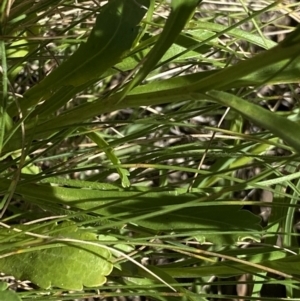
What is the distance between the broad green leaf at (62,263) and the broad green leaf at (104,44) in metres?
0.18

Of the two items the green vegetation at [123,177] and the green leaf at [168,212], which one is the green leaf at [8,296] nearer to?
the green vegetation at [123,177]

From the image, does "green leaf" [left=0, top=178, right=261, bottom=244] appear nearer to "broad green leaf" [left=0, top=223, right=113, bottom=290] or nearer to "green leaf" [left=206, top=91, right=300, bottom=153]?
"broad green leaf" [left=0, top=223, right=113, bottom=290]

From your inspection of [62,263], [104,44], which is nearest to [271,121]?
[104,44]

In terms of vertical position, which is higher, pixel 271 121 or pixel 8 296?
pixel 271 121

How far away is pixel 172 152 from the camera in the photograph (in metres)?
0.74

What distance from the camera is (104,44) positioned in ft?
2.02

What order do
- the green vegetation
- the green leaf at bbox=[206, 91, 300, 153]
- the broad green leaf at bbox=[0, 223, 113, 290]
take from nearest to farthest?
the green leaf at bbox=[206, 91, 300, 153] < the green vegetation < the broad green leaf at bbox=[0, 223, 113, 290]

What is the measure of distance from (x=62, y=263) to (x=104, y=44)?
0.27m

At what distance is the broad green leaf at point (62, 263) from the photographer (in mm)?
662

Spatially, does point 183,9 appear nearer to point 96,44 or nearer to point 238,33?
point 96,44

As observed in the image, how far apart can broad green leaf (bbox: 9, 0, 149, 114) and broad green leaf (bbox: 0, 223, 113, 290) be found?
18cm

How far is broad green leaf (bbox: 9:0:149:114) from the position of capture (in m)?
0.60

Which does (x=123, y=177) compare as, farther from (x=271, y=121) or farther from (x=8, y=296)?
(x=271, y=121)

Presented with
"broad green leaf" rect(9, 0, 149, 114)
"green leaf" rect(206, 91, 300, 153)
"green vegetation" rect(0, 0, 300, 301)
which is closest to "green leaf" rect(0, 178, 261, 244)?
"green vegetation" rect(0, 0, 300, 301)
